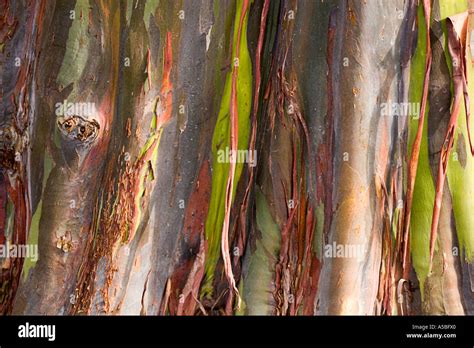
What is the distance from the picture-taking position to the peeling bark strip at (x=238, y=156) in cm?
122

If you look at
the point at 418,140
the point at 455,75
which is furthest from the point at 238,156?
the point at 455,75

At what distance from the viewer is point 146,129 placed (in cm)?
123

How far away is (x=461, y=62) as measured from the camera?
4.06ft

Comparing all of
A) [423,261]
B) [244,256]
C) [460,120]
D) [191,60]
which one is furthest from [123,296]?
[460,120]

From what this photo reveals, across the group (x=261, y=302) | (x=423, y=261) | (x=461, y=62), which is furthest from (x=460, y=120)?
(x=261, y=302)

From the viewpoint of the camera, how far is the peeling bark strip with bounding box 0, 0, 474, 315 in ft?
4.00

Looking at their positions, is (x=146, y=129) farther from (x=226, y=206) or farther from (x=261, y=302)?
(x=261, y=302)

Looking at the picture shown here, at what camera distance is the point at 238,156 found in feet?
4.04

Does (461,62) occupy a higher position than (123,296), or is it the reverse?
(461,62)

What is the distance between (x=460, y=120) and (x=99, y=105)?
2.66 ft

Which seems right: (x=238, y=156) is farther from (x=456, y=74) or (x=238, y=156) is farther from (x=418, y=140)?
(x=456, y=74)
